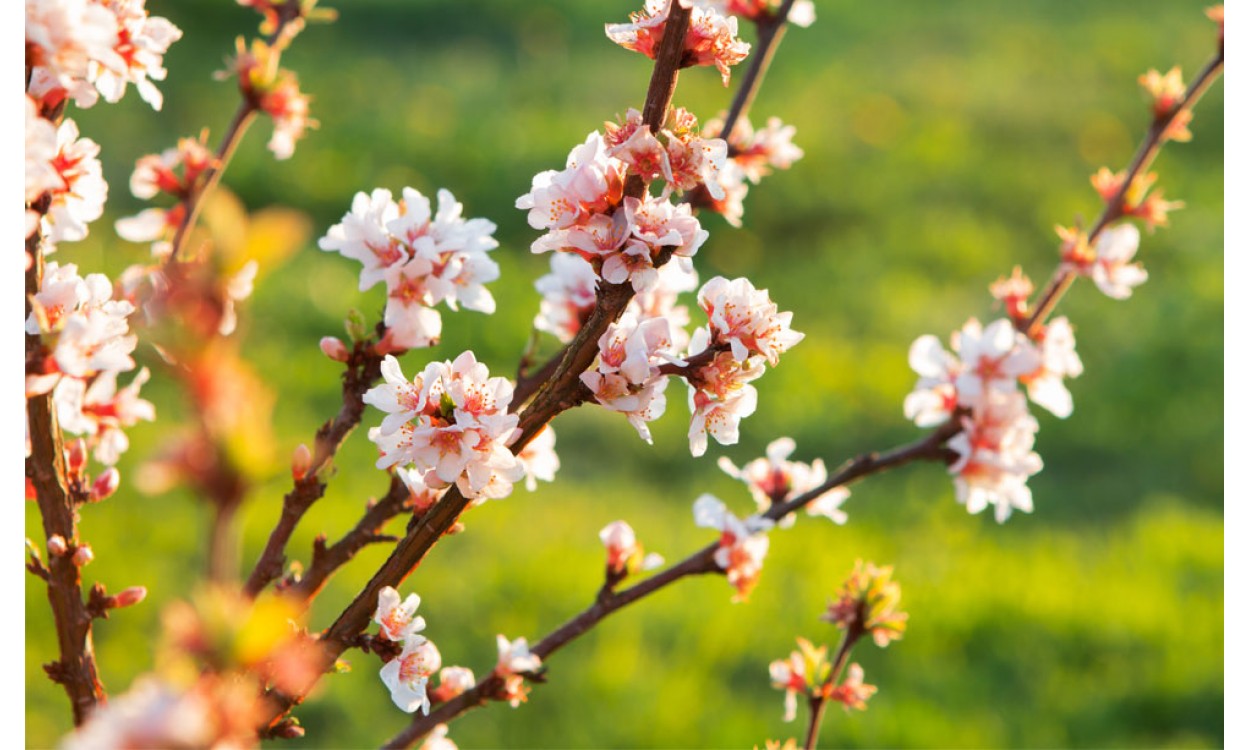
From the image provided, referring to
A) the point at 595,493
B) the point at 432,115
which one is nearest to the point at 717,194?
the point at 595,493

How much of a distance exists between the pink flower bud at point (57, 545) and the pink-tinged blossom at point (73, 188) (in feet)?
0.76

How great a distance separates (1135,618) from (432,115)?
4086mm

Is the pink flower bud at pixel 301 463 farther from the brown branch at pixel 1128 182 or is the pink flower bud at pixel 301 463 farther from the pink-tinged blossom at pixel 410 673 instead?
the brown branch at pixel 1128 182

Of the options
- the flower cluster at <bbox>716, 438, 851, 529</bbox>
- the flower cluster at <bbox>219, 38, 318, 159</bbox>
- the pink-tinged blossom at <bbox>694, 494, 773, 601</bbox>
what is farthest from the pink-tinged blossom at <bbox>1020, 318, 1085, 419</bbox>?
the flower cluster at <bbox>219, 38, 318, 159</bbox>

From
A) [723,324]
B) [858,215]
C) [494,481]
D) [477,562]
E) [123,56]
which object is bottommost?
[494,481]

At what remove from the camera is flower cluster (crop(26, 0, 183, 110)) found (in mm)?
745

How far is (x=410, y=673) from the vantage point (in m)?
0.90

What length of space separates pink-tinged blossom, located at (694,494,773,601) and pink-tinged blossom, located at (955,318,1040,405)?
9.7 inches

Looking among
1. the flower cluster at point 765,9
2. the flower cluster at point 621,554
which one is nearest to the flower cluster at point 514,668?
the flower cluster at point 621,554

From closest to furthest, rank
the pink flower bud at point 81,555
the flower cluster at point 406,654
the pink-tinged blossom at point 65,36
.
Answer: the pink-tinged blossom at point 65,36
the flower cluster at point 406,654
the pink flower bud at point 81,555

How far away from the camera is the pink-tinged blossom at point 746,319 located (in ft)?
2.72

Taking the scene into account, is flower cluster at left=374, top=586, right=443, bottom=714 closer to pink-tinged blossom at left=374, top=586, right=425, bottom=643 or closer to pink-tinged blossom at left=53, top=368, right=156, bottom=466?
pink-tinged blossom at left=374, top=586, right=425, bottom=643

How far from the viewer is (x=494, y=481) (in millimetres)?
817
